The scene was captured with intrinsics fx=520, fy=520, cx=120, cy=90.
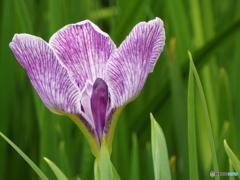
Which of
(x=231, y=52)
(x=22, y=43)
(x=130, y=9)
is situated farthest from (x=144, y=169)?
(x=22, y=43)

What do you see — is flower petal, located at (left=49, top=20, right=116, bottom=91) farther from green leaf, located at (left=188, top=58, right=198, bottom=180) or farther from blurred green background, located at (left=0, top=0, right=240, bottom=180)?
blurred green background, located at (left=0, top=0, right=240, bottom=180)

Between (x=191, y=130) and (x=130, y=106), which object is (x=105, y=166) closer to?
(x=191, y=130)

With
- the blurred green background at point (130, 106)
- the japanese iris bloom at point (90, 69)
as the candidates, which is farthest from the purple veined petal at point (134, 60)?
the blurred green background at point (130, 106)

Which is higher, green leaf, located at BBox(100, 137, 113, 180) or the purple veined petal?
the purple veined petal

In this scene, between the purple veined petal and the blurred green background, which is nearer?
the purple veined petal

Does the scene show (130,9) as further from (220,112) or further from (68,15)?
(220,112)

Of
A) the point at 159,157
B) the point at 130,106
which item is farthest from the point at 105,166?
the point at 130,106

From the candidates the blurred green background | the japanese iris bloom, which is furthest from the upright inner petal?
the blurred green background
